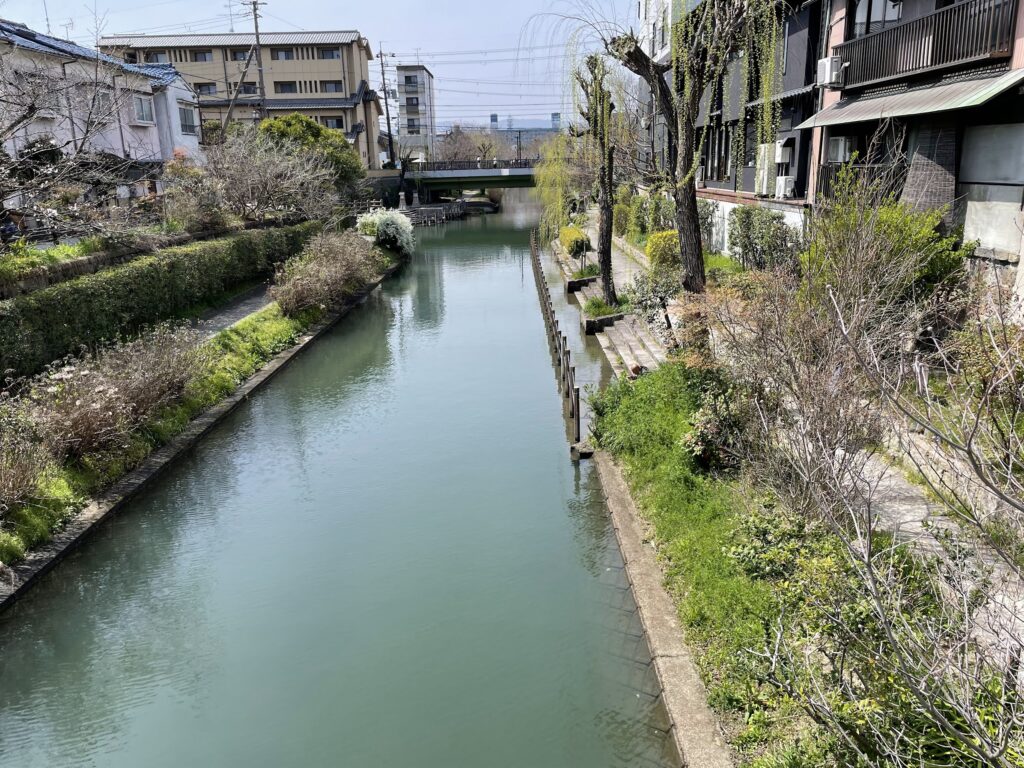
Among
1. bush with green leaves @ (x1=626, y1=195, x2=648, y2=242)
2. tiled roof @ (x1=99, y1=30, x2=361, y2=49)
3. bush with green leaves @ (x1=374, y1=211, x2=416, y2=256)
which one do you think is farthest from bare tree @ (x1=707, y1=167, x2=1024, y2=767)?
tiled roof @ (x1=99, y1=30, x2=361, y2=49)

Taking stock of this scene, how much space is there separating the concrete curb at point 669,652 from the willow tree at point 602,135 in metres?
11.3

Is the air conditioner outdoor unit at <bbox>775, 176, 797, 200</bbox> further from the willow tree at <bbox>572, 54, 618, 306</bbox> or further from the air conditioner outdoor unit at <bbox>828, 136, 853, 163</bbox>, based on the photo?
the willow tree at <bbox>572, 54, 618, 306</bbox>

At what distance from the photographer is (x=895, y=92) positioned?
14906 mm

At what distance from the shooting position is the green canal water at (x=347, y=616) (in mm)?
7043

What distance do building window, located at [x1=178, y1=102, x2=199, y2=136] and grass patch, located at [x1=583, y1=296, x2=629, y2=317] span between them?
2810cm

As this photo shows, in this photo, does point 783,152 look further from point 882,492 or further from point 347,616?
point 347,616

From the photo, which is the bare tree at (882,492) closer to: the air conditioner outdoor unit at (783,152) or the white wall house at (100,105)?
the air conditioner outdoor unit at (783,152)

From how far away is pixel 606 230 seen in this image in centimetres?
2075


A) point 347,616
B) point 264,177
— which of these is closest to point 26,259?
point 347,616

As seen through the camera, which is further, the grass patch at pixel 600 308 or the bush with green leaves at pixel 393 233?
the bush with green leaves at pixel 393 233

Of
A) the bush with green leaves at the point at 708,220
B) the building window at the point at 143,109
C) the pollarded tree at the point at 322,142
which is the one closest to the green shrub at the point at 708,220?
the bush with green leaves at the point at 708,220

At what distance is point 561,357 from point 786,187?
8.10m

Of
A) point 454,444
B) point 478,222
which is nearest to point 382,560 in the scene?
point 454,444

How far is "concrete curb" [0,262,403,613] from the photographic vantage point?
366 inches
